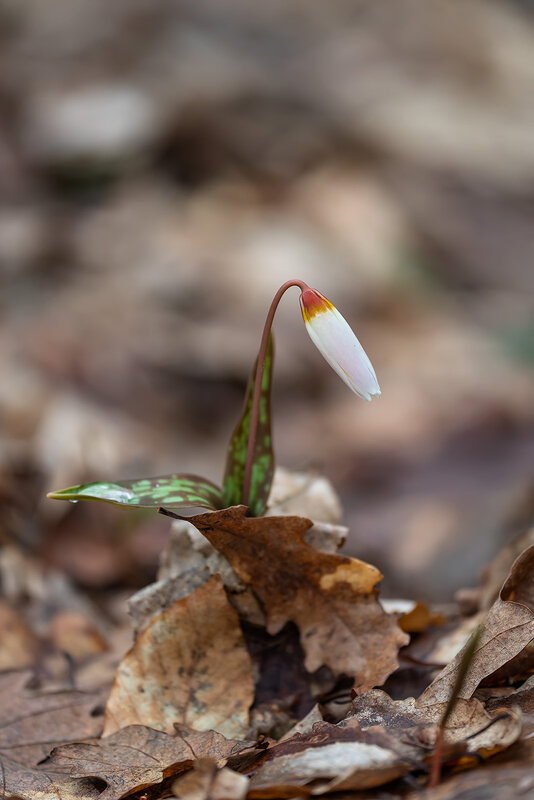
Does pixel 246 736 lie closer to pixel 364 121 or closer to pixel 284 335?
pixel 284 335

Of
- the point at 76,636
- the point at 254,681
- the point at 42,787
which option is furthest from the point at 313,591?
the point at 76,636

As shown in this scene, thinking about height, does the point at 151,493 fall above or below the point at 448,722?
above

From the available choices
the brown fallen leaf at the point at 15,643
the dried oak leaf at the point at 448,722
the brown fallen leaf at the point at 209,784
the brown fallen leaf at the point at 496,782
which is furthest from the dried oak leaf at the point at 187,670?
the brown fallen leaf at the point at 15,643

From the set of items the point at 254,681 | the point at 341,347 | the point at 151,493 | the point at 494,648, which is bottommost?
the point at 254,681

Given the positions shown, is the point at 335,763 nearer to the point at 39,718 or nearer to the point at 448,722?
the point at 448,722

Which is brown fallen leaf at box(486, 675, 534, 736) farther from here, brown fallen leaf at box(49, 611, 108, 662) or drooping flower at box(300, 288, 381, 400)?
brown fallen leaf at box(49, 611, 108, 662)

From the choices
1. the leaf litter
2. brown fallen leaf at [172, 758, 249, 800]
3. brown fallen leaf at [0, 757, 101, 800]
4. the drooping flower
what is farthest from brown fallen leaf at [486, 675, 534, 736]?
brown fallen leaf at [0, 757, 101, 800]
